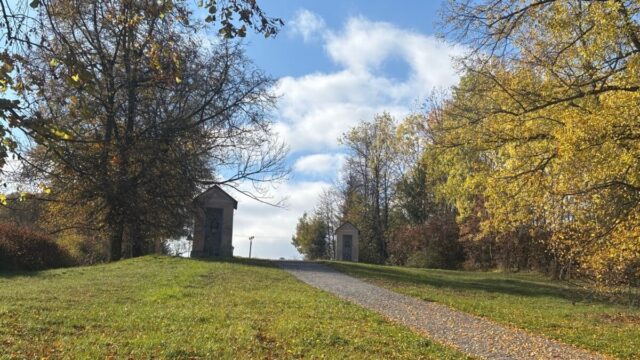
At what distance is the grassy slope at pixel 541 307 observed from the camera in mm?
10898

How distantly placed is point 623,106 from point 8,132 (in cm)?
1170

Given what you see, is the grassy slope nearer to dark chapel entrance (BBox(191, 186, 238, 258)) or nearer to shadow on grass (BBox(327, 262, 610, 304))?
shadow on grass (BBox(327, 262, 610, 304))

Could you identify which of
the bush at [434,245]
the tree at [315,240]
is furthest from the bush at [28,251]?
the tree at [315,240]

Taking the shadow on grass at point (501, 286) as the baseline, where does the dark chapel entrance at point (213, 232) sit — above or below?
above

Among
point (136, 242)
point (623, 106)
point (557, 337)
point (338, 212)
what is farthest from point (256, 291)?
point (338, 212)

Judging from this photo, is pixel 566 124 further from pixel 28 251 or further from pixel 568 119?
pixel 28 251

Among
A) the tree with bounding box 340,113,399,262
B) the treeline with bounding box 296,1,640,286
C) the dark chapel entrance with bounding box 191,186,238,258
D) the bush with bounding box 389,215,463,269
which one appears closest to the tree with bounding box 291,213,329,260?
the tree with bounding box 340,113,399,262

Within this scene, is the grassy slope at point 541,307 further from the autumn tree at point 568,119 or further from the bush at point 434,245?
the bush at point 434,245

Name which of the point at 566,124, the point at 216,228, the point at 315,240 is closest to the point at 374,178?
the point at 315,240

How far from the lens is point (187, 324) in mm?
9258

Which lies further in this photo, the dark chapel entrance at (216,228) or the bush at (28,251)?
the dark chapel entrance at (216,228)

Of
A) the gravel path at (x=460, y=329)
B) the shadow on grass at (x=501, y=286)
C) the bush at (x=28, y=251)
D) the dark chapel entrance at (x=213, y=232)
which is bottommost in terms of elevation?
the gravel path at (x=460, y=329)

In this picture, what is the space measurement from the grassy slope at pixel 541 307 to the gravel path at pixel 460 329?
611 millimetres

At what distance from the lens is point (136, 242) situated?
88.1 ft
